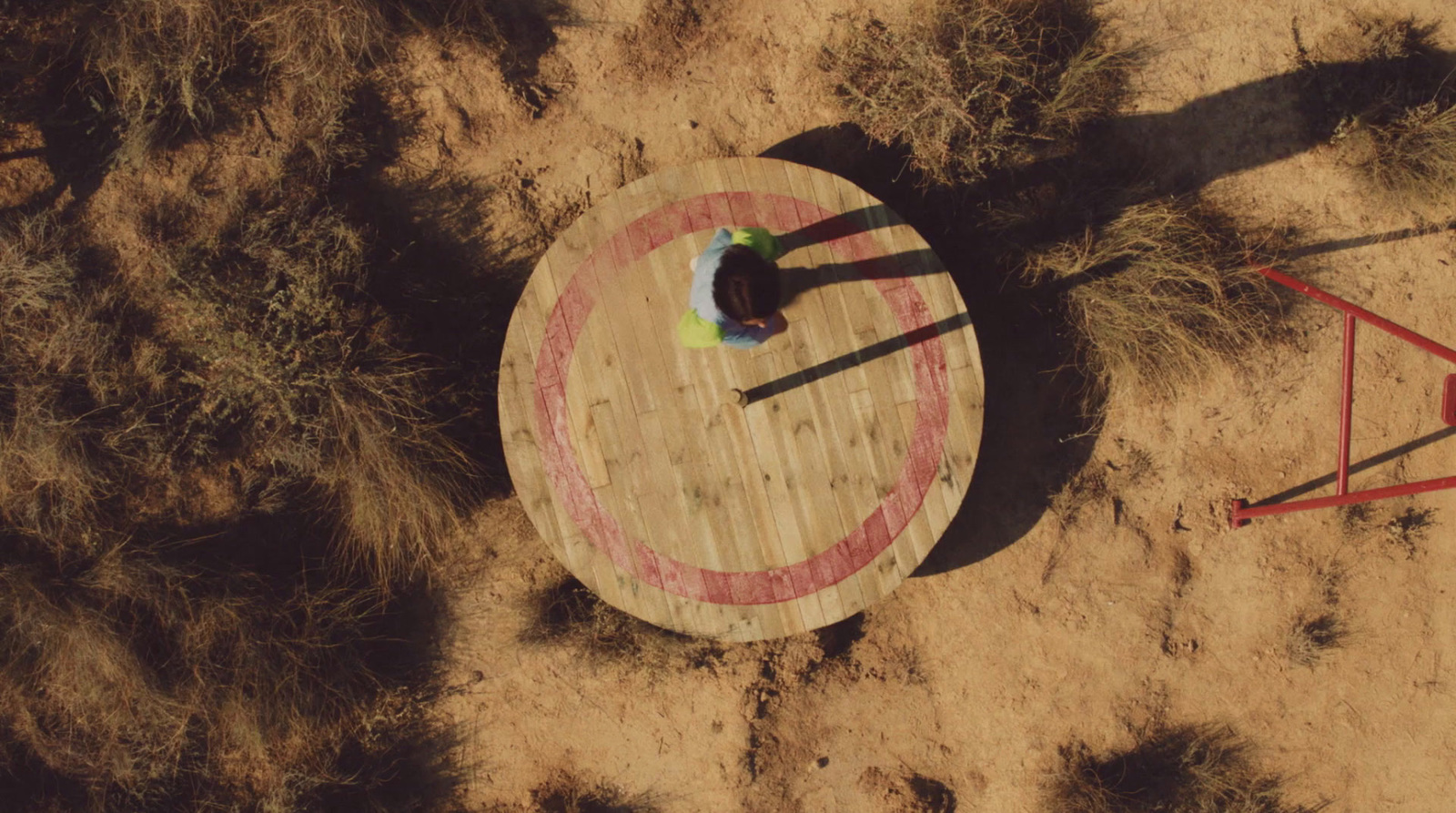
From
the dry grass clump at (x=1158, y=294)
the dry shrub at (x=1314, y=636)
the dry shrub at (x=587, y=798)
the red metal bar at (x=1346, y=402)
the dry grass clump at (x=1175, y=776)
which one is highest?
the dry grass clump at (x=1158, y=294)

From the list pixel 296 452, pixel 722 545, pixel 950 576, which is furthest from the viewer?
pixel 950 576

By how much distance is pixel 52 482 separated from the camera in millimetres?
5242

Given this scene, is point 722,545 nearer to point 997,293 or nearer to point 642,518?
point 642,518

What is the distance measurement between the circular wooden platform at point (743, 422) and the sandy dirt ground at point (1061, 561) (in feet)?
3.26

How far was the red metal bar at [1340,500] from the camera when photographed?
178 inches

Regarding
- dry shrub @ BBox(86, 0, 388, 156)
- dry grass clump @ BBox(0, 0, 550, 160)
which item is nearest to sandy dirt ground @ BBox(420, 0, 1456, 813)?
dry grass clump @ BBox(0, 0, 550, 160)

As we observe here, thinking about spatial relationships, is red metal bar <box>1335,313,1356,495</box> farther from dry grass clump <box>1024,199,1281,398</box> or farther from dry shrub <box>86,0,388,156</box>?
dry shrub <box>86,0,388,156</box>

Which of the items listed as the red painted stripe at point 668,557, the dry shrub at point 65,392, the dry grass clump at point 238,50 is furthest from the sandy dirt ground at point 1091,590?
the dry shrub at point 65,392

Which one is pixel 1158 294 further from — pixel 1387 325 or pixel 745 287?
pixel 745 287

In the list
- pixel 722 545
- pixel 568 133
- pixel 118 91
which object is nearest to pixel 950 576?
pixel 722 545

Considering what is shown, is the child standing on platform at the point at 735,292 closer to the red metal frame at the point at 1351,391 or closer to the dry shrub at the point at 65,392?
the red metal frame at the point at 1351,391

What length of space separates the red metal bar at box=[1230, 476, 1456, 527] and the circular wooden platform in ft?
7.13

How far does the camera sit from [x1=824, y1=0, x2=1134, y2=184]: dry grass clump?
507 centimetres

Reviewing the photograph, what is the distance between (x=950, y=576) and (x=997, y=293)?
6.51ft
